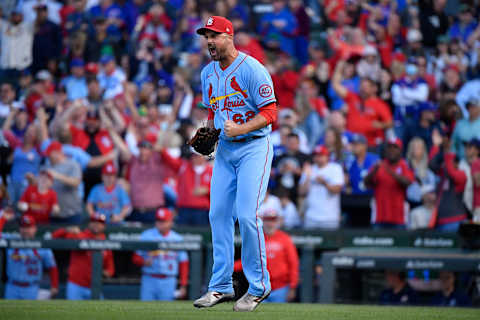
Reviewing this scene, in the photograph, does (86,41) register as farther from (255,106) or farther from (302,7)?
(255,106)

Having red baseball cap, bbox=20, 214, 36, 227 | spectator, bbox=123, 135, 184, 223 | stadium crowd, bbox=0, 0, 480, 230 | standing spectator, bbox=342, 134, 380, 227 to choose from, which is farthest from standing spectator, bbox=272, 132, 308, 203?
red baseball cap, bbox=20, 214, 36, 227

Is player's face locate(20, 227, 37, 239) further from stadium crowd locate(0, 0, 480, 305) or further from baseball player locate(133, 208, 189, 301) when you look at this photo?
baseball player locate(133, 208, 189, 301)

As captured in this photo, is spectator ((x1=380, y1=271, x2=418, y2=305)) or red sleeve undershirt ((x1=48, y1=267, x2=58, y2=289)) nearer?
spectator ((x1=380, y1=271, x2=418, y2=305))

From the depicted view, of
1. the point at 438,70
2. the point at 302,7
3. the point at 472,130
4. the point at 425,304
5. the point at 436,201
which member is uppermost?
the point at 302,7

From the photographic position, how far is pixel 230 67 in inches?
264

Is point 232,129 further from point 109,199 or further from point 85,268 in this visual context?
point 109,199

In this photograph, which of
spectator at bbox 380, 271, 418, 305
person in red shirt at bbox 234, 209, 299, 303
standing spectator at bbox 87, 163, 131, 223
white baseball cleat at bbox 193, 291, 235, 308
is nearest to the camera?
white baseball cleat at bbox 193, 291, 235, 308

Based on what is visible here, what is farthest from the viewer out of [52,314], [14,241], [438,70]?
[438,70]

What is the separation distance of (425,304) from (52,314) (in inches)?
213

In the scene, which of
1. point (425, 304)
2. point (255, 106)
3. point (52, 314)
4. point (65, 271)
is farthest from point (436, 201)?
point (52, 314)

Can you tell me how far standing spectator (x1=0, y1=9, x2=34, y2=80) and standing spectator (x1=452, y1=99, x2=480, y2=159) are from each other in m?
7.96

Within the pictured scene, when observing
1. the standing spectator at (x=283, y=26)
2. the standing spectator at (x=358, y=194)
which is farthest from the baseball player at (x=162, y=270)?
the standing spectator at (x=283, y=26)

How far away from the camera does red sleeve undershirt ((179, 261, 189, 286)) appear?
10992mm

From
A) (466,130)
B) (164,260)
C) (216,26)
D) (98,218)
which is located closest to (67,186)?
(98,218)
